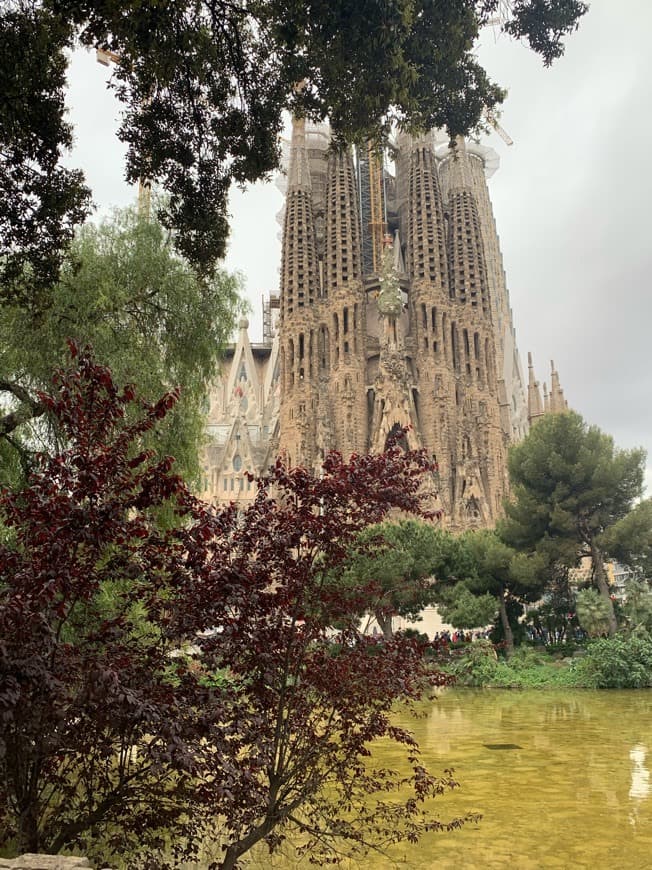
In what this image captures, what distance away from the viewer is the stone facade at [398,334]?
1564 inches

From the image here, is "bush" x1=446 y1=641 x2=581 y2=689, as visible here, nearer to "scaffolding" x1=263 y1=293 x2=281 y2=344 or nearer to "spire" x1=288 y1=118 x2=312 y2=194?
"spire" x1=288 y1=118 x2=312 y2=194

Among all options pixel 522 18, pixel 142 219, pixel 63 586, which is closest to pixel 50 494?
pixel 63 586

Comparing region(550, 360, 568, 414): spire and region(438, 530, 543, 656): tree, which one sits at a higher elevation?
region(550, 360, 568, 414): spire

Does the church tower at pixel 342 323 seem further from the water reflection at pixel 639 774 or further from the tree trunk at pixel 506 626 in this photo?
the water reflection at pixel 639 774

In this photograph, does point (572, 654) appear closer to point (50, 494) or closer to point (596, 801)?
point (596, 801)

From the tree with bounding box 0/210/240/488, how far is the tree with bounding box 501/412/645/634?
16.9 metres

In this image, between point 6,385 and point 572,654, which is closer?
point 6,385

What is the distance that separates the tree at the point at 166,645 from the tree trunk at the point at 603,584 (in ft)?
64.9

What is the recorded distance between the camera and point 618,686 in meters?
18.6

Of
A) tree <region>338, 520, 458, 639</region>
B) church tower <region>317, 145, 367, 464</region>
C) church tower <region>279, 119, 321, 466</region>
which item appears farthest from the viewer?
church tower <region>279, 119, 321, 466</region>

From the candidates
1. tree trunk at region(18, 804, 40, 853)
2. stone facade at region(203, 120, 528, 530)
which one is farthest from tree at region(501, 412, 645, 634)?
tree trunk at region(18, 804, 40, 853)

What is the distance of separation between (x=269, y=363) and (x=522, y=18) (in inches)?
2082

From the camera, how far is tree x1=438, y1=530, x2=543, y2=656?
24359 mm

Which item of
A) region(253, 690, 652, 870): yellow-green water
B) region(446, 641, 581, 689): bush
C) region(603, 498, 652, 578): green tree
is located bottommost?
region(253, 690, 652, 870): yellow-green water
